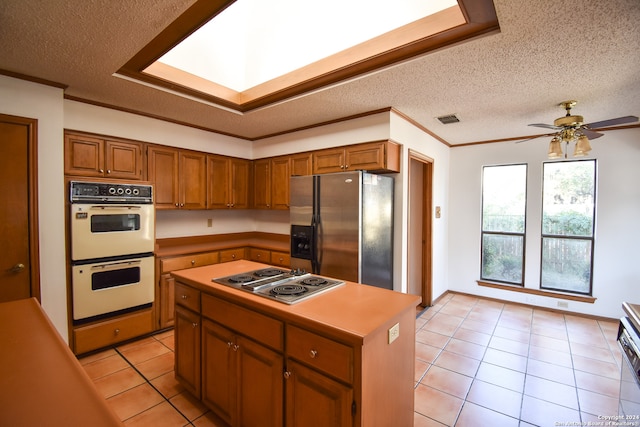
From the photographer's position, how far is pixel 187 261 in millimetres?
3438

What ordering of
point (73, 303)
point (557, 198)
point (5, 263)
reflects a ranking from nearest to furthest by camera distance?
point (5, 263)
point (73, 303)
point (557, 198)

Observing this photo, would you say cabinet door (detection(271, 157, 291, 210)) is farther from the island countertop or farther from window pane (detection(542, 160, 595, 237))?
window pane (detection(542, 160, 595, 237))

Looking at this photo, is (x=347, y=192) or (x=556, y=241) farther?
(x=556, y=241)

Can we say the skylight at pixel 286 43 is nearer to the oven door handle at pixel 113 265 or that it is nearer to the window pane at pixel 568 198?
the oven door handle at pixel 113 265

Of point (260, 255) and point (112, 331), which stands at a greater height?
point (260, 255)

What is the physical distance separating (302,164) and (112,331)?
2.73 metres

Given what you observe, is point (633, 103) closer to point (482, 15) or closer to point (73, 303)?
point (482, 15)

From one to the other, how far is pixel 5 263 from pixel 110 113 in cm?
164

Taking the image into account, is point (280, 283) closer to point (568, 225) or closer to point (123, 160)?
point (123, 160)

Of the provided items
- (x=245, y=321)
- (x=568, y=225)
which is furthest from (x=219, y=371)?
(x=568, y=225)

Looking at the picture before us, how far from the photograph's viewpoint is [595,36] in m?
1.73

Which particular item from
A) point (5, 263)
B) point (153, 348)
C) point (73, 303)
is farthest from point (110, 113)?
point (153, 348)

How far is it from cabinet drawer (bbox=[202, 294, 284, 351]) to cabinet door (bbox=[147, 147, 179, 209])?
2.01 meters

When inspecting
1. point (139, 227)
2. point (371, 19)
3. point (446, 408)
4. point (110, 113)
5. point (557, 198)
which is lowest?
point (446, 408)
